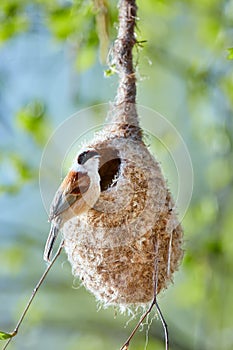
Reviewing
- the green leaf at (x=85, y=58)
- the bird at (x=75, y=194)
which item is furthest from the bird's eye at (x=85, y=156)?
the green leaf at (x=85, y=58)

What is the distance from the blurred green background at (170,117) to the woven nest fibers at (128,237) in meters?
0.85

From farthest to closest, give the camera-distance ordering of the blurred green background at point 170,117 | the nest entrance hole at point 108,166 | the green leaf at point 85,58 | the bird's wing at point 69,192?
the blurred green background at point 170,117 → the green leaf at point 85,58 → the nest entrance hole at point 108,166 → the bird's wing at point 69,192

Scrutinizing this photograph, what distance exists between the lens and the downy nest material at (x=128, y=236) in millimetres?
1339

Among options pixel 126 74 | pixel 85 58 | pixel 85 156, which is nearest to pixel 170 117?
pixel 85 58

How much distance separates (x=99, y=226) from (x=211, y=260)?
2081mm

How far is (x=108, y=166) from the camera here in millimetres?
1475

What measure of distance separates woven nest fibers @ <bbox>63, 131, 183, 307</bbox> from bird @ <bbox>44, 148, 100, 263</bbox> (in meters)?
Result: 0.04

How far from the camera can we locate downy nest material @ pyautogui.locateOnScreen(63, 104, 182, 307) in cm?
134

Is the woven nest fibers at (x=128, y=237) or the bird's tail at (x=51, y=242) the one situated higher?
the woven nest fibers at (x=128, y=237)

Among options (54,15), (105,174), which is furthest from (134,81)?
(54,15)

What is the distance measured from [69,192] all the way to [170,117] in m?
3.14

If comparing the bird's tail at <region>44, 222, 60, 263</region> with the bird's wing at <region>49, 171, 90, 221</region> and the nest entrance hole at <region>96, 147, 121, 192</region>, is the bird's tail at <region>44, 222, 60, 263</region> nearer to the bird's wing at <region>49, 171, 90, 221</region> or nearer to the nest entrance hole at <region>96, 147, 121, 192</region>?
the bird's wing at <region>49, 171, 90, 221</region>

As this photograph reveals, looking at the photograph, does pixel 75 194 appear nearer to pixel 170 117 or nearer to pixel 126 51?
pixel 126 51

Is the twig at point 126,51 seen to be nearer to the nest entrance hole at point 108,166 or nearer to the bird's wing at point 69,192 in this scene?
the nest entrance hole at point 108,166
